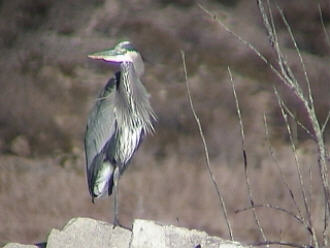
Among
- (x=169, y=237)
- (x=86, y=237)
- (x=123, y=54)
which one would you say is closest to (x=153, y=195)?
(x=123, y=54)

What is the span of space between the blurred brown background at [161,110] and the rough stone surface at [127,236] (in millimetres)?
2152

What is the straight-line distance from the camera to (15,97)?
6738mm

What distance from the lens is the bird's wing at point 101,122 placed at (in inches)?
226

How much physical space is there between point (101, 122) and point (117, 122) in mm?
71

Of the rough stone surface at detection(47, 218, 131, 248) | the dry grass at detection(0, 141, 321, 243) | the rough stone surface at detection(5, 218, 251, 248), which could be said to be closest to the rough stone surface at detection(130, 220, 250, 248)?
the rough stone surface at detection(5, 218, 251, 248)

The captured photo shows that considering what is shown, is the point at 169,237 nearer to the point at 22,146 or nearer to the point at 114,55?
the point at 114,55

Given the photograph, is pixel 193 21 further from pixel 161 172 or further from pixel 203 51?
pixel 161 172

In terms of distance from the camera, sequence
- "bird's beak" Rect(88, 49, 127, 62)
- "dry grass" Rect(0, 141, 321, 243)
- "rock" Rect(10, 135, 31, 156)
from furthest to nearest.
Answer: "rock" Rect(10, 135, 31, 156)
"dry grass" Rect(0, 141, 321, 243)
"bird's beak" Rect(88, 49, 127, 62)

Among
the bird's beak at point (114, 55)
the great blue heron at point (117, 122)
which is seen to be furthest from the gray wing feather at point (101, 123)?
the bird's beak at point (114, 55)

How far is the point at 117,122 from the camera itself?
577 cm

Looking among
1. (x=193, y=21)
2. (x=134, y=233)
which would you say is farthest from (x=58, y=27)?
(x=134, y=233)

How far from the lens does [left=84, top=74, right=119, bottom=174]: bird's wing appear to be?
5.75 m

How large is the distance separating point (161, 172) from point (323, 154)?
343 centimetres

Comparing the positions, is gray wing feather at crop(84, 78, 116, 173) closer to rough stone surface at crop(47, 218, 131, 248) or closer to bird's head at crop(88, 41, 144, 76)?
bird's head at crop(88, 41, 144, 76)
